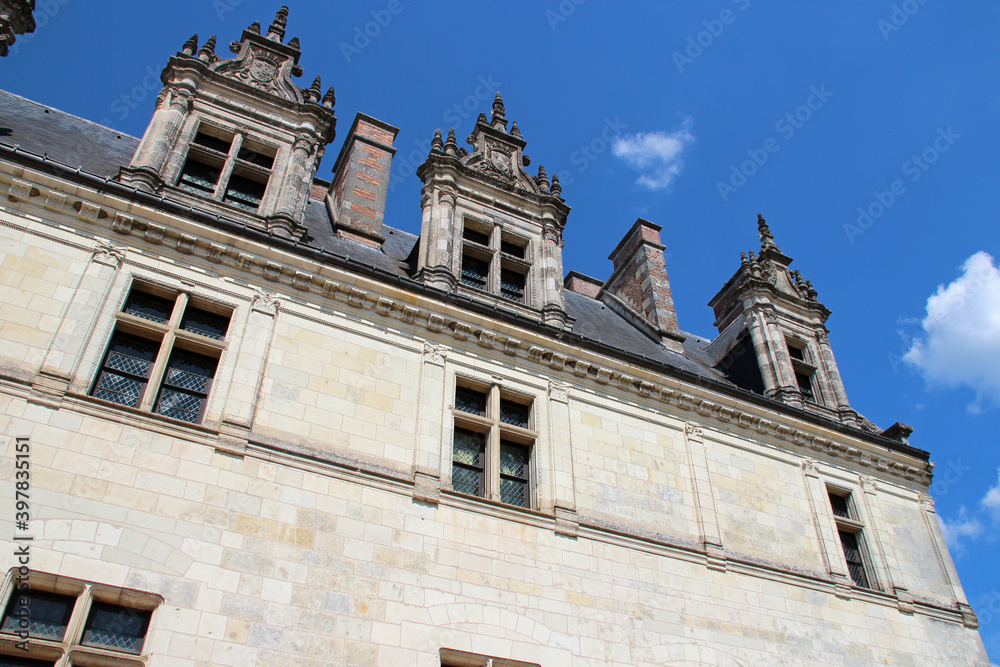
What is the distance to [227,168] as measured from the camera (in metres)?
11.3

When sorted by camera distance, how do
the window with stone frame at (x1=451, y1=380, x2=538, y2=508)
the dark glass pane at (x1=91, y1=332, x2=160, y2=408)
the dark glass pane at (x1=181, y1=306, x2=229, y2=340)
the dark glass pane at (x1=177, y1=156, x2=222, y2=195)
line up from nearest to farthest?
1. the dark glass pane at (x1=91, y1=332, x2=160, y2=408)
2. the dark glass pane at (x1=181, y1=306, x2=229, y2=340)
3. the window with stone frame at (x1=451, y1=380, x2=538, y2=508)
4. the dark glass pane at (x1=177, y1=156, x2=222, y2=195)

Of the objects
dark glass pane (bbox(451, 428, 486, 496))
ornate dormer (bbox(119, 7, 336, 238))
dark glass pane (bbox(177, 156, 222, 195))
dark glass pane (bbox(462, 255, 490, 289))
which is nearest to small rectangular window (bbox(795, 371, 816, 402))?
dark glass pane (bbox(462, 255, 490, 289))

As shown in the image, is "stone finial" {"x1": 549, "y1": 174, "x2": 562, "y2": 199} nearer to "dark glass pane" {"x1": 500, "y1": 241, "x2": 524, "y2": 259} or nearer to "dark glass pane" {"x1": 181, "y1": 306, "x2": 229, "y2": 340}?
"dark glass pane" {"x1": 500, "y1": 241, "x2": 524, "y2": 259}

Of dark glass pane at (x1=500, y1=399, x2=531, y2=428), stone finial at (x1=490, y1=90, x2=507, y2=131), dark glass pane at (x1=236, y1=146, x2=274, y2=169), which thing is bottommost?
dark glass pane at (x1=500, y1=399, x2=531, y2=428)

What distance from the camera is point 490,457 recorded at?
9.75 m

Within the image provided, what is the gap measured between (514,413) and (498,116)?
25.3ft

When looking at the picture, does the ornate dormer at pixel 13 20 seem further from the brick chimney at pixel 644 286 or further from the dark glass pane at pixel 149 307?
the brick chimney at pixel 644 286

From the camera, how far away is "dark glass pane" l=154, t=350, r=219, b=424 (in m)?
8.40

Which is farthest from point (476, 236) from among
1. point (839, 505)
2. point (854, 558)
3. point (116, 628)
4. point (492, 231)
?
point (116, 628)

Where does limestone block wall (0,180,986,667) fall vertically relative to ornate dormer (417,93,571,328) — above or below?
below

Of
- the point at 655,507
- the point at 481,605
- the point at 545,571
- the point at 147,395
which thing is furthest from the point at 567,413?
the point at 147,395

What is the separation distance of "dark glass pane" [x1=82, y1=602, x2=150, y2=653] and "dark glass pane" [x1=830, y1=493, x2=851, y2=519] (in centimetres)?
986

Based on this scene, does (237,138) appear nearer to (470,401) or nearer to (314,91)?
(314,91)

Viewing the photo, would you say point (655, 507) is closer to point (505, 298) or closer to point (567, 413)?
point (567, 413)
